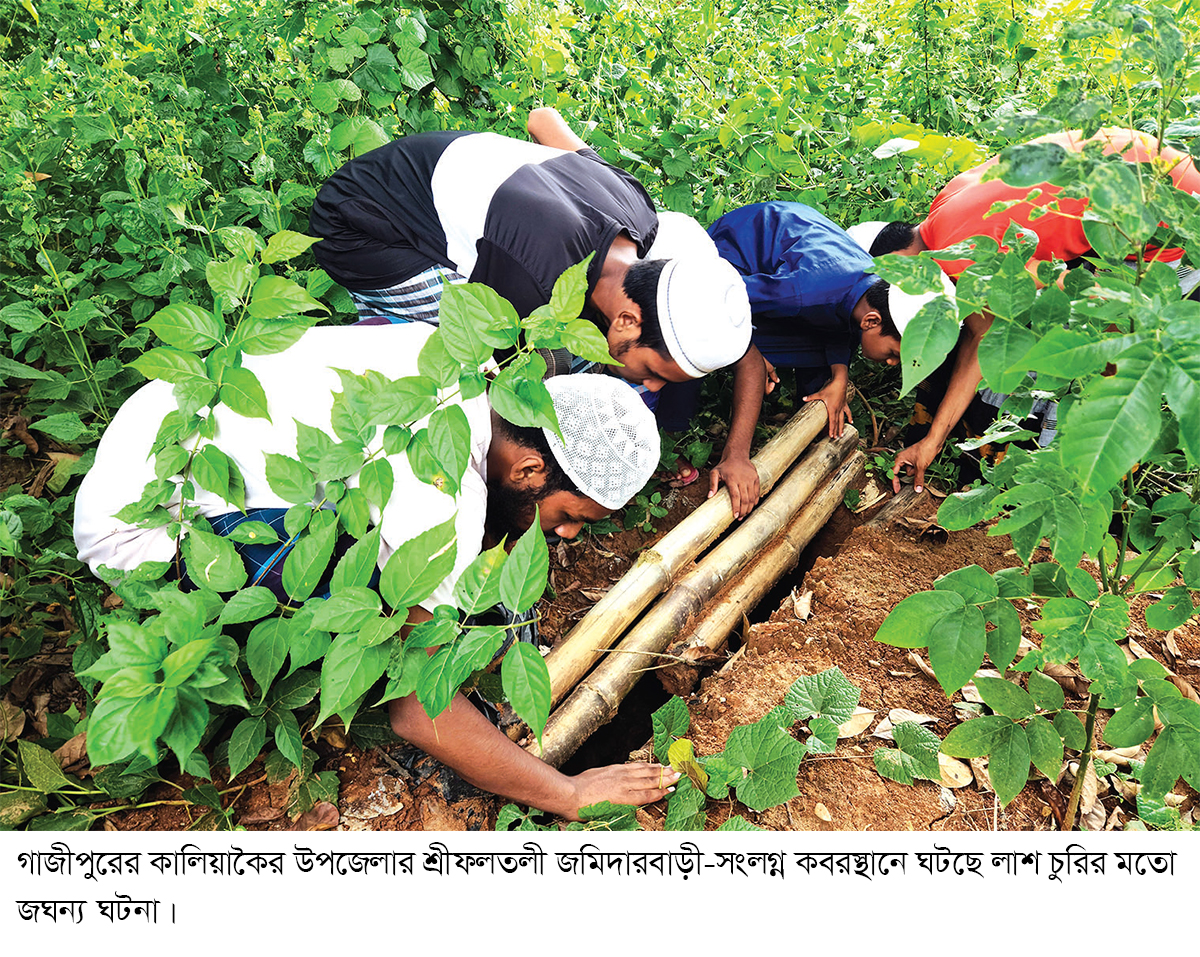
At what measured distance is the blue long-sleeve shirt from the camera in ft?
10.7

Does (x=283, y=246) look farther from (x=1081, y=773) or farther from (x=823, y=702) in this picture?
(x=1081, y=773)

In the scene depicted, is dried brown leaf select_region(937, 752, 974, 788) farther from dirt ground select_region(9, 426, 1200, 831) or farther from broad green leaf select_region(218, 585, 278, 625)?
broad green leaf select_region(218, 585, 278, 625)

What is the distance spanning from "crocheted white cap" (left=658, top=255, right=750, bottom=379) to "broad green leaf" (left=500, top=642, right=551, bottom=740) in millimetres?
1539

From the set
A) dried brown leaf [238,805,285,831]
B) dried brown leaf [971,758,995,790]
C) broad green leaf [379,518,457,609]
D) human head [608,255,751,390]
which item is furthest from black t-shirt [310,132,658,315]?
dried brown leaf [971,758,995,790]

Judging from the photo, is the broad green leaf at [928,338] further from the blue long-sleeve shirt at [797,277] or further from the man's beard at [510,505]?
the blue long-sleeve shirt at [797,277]

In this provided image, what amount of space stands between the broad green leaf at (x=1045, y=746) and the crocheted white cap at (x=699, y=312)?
5.16 ft

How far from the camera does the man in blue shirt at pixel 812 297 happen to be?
323 centimetres

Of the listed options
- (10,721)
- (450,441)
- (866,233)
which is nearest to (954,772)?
(450,441)

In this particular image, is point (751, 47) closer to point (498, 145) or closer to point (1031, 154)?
point (498, 145)

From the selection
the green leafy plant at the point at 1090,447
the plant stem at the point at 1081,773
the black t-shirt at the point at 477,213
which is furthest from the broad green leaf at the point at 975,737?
the black t-shirt at the point at 477,213

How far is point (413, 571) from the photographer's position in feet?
4.80

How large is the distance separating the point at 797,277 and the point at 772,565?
1222mm

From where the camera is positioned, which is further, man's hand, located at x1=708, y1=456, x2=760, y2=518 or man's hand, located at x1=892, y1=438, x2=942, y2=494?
man's hand, located at x1=892, y1=438, x2=942, y2=494
